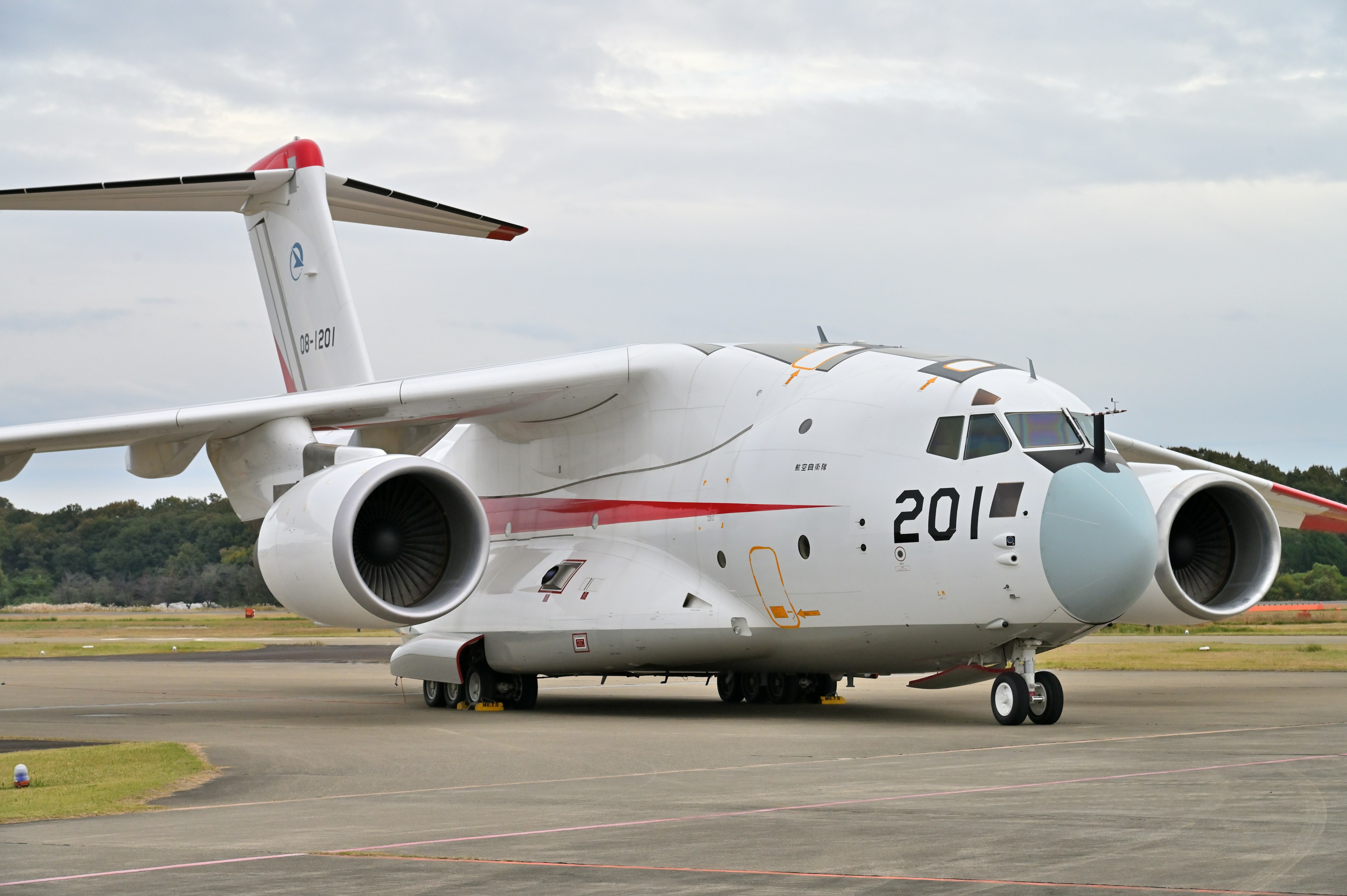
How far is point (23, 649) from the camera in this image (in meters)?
42.7

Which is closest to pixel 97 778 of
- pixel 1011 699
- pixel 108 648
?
pixel 1011 699

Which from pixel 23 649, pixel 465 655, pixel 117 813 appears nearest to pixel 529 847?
pixel 117 813

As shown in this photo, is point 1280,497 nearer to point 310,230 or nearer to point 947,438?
point 947,438

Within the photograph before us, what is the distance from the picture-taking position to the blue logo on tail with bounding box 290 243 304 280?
71.7ft

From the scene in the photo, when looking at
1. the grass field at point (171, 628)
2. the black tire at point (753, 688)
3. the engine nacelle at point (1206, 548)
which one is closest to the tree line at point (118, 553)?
the grass field at point (171, 628)

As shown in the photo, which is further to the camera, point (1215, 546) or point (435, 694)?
point (435, 694)

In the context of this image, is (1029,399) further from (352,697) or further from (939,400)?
(352,697)

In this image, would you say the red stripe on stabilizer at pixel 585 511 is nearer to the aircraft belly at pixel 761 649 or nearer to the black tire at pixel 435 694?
the aircraft belly at pixel 761 649

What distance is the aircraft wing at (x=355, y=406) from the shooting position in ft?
55.8

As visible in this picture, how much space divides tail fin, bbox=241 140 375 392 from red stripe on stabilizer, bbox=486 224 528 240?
239 centimetres

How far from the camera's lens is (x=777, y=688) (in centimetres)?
1902

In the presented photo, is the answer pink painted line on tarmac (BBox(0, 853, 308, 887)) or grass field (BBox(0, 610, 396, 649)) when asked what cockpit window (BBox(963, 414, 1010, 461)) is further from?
grass field (BBox(0, 610, 396, 649))

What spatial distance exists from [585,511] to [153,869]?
12003mm

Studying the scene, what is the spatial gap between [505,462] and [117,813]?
36.9 feet
